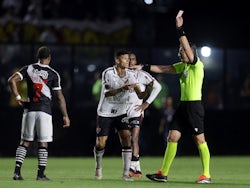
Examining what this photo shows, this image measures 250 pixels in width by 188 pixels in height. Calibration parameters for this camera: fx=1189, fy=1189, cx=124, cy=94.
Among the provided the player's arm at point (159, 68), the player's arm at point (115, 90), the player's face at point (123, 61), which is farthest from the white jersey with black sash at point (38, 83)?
the player's arm at point (159, 68)

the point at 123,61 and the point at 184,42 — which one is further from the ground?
the point at 184,42

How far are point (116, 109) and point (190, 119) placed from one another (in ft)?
4.31

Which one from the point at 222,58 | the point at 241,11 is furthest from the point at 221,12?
the point at 222,58

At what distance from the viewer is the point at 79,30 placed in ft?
112

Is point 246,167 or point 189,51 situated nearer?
point 189,51

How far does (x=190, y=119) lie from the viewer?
19938mm

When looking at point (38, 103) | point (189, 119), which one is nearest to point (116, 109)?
point (189, 119)

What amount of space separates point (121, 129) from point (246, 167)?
6423 millimetres

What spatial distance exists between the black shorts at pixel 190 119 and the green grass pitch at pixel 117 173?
91cm

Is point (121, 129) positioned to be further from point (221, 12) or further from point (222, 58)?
point (221, 12)

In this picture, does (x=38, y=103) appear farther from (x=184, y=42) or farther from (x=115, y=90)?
(x=184, y=42)

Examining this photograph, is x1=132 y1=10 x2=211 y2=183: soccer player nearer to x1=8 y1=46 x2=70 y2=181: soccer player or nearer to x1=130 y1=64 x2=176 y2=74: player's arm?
x1=130 y1=64 x2=176 y2=74: player's arm

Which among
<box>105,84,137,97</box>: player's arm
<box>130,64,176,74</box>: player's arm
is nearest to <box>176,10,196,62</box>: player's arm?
<box>130,64,176,74</box>: player's arm

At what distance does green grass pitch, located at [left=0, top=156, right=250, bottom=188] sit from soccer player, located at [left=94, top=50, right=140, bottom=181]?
500mm
